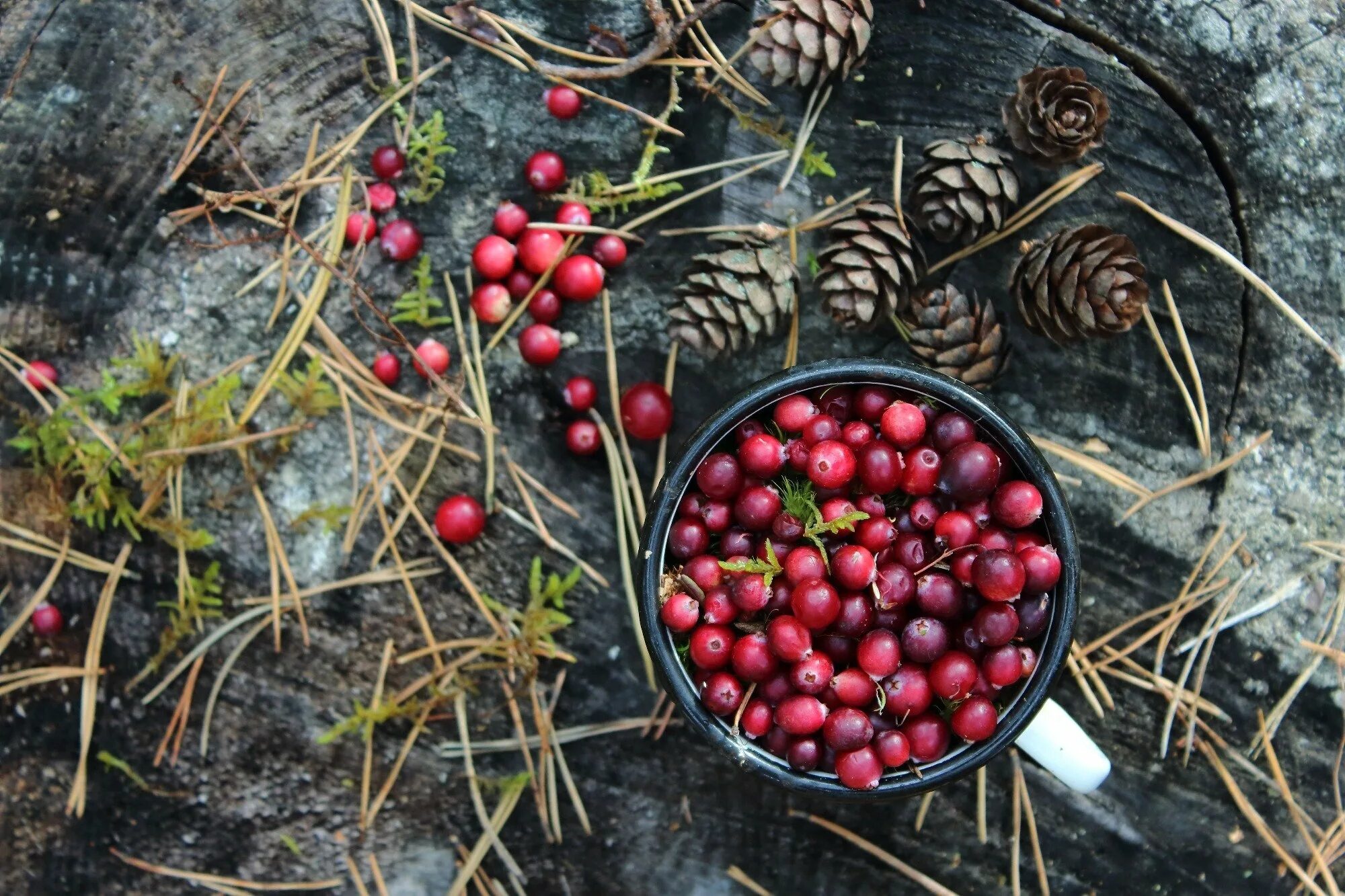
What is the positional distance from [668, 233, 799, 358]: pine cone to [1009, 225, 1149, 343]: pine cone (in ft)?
1.62

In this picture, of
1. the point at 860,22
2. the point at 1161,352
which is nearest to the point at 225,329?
the point at 860,22

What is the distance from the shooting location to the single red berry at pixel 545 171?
6.87 ft

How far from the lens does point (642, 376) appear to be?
7.09ft

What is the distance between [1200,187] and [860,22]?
77 centimetres

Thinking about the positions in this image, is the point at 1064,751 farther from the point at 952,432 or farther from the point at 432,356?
the point at 432,356

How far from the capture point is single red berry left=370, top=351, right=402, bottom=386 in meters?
2.12

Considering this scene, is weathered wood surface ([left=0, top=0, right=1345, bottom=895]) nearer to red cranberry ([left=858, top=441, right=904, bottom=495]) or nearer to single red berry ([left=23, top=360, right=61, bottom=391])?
single red berry ([left=23, top=360, right=61, bottom=391])

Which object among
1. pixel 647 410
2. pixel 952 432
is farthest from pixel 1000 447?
pixel 647 410

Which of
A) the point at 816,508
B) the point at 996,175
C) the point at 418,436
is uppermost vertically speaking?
the point at 996,175

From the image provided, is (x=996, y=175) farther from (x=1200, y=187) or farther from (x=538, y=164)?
(x=538, y=164)

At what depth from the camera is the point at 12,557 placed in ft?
7.02

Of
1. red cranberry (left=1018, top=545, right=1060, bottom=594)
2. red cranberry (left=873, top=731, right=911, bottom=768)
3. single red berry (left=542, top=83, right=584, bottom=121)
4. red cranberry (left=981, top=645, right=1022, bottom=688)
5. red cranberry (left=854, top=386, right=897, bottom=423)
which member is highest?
single red berry (left=542, top=83, right=584, bottom=121)

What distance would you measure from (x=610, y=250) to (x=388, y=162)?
0.51 meters

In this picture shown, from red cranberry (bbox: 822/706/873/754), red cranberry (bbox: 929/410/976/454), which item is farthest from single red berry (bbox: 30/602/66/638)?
red cranberry (bbox: 929/410/976/454)
